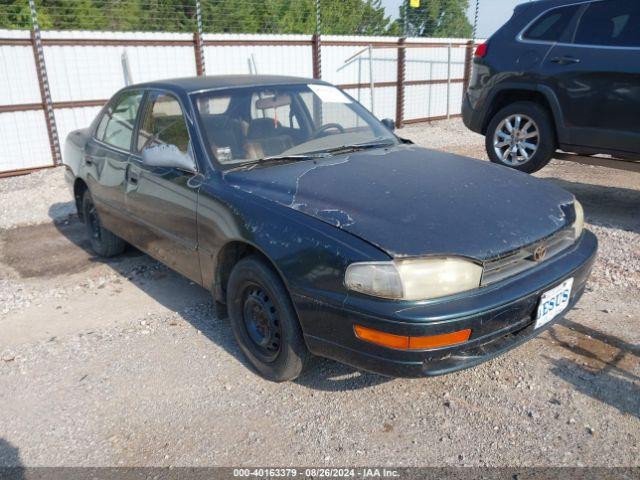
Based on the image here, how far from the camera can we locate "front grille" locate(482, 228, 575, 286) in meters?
2.60

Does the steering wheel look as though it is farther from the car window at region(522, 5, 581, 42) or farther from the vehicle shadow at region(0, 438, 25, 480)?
the car window at region(522, 5, 581, 42)

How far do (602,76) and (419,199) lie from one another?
3.47 m

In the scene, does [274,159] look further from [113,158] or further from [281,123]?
[113,158]

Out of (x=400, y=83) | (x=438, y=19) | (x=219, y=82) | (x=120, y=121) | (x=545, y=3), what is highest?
(x=438, y=19)

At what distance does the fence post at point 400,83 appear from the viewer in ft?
47.1

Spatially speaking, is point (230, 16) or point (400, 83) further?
point (230, 16)

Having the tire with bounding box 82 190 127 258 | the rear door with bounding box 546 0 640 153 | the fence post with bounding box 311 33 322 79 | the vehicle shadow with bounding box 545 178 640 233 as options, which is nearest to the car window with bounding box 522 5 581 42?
the rear door with bounding box 546 0 640 153

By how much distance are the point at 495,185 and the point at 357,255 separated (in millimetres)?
1191

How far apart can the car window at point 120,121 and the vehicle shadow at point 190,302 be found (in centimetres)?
116

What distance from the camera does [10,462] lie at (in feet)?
8.79

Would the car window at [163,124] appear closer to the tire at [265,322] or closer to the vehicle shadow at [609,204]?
the tire at [265,322]

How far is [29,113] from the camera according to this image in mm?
9336

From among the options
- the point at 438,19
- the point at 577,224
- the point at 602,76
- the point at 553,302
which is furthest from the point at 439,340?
the point at 438,19

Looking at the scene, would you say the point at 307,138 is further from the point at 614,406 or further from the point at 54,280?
the point at 54,280
